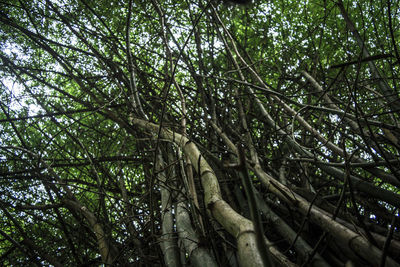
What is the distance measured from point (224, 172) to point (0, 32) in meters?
3.48

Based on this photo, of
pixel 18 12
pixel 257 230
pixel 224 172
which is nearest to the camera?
pixel 257 230

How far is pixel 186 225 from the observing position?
1857mm

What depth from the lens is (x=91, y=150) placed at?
12.9 feet

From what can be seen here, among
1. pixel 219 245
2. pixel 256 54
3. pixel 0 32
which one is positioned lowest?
pixel 219 245

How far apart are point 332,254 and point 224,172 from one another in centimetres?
121

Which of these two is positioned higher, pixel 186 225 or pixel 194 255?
pixel 186 225

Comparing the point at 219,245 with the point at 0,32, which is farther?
the point at 0,32

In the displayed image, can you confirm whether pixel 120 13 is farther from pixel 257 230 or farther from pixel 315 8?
pixel 257 230

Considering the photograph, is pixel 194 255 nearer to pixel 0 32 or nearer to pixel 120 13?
pixel 120 13

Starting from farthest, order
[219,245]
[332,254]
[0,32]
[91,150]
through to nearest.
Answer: [91,150], [0,32], [219,245], [332,254]

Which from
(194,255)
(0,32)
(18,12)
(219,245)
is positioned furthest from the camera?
(18,12)

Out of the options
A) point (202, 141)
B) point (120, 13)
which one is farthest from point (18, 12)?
point (202, 141)

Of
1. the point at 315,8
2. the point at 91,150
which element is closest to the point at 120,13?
the point at 91,150

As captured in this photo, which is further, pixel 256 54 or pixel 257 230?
pixel 256 54
